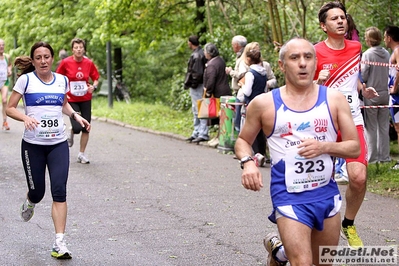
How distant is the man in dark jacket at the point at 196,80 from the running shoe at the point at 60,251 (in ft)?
30.9

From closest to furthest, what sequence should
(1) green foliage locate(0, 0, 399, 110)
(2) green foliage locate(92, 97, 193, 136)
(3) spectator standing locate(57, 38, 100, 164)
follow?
(3) spectator standing locate(57, 38, 100, 164) < (1) green foliage locate(0, 0, 399, 110) < (2) green foliage locate(92, 97, 193, 136)

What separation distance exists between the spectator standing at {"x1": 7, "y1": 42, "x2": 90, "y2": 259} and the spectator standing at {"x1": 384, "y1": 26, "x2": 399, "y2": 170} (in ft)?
17.8

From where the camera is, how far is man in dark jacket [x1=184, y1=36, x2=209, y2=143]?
16.3 m

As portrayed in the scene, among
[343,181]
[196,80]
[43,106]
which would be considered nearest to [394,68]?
[343,181]

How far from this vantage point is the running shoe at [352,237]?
7.02 m

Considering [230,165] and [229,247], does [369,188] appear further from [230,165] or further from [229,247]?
[229,247]

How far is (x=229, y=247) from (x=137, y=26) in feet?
49.5

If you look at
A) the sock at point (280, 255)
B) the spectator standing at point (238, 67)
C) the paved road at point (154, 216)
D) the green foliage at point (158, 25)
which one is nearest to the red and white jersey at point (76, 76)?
the paved road at point (154, 216)

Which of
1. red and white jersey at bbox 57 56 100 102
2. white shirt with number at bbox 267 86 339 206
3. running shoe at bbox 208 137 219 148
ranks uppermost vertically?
white shirt with number at bbox 267 86 339 206

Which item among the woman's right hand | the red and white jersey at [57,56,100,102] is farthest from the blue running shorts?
the red and white jersey at [57,56,100,102]

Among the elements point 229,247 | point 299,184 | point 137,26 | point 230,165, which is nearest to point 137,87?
point 137,26

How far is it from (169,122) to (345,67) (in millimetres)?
12974

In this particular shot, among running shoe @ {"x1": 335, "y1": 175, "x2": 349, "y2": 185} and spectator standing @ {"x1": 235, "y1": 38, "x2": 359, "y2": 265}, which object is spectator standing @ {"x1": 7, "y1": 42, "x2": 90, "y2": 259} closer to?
spectator standing @ {"x1": 235, "y1": 38, "x2": 359, "y2": 265}

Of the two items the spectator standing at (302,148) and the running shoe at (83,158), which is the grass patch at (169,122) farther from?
the spectator standing at (302,148)
